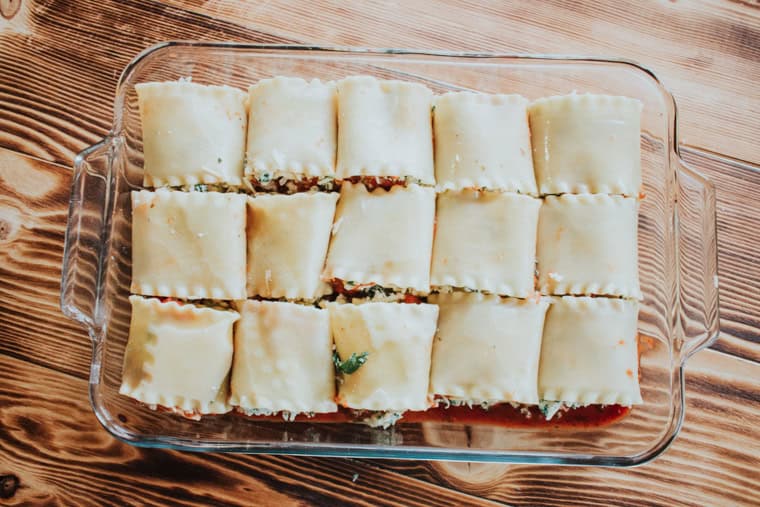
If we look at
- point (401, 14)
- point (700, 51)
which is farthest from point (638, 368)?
point (401, 14)

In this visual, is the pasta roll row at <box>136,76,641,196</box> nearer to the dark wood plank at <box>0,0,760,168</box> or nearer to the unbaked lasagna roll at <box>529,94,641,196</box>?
the unbaked lasagna roll at <box>529,94,641,196</box>

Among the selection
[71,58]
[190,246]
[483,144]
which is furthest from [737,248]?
[71,58]

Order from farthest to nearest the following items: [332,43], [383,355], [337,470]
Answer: [332,43] → [337,470] → [383,355]

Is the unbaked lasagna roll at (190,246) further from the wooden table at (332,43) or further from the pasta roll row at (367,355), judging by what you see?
the wooden table at (332,43)

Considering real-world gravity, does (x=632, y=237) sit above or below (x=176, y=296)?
above

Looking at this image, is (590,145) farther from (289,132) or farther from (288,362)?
(288,362)

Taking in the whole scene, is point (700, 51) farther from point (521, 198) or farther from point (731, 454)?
point (731, 454)
